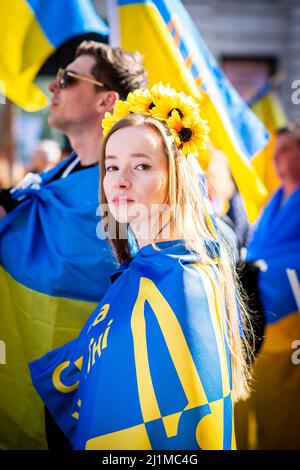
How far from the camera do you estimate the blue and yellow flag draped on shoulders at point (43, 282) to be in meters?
2.50

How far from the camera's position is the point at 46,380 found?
221cm

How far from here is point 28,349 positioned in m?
2.56

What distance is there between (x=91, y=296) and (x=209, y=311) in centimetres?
84

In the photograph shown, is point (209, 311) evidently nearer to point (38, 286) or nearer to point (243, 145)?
point (38, 286)

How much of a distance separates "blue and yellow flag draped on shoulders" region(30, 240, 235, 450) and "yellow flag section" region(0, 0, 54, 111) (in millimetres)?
1385

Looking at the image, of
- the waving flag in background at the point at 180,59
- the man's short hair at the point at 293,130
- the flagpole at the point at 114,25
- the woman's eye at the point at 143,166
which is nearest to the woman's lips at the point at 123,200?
the woman's eye at the point at 143,166

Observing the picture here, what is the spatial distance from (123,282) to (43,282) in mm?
691

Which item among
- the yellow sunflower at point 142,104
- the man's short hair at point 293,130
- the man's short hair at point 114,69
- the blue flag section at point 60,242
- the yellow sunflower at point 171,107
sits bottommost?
the man's short hair at point 293,130

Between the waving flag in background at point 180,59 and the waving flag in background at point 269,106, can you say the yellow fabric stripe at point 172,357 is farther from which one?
the waving flag in background at point 269,106

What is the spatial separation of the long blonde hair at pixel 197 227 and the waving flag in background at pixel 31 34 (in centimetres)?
109

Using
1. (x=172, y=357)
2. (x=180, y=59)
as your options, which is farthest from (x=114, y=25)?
(x=172, y=357)

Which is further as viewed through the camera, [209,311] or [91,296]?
[91,296]

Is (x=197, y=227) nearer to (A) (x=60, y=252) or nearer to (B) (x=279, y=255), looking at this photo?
(A) (x=60, y=252)
